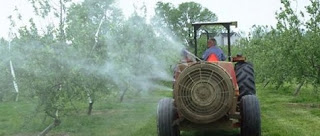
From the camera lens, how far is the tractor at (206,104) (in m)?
7.86

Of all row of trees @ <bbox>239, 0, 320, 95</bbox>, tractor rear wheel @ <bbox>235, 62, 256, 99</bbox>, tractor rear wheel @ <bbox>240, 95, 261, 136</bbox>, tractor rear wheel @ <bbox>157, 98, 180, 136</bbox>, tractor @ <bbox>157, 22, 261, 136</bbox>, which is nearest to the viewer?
tractor @ <bbox>157, 22, 261, 136</bbox>

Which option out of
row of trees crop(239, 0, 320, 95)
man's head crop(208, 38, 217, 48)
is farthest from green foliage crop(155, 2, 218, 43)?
man's head crop(208, 38, 217, 48)

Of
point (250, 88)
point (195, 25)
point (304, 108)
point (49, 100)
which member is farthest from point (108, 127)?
point (304, 108)

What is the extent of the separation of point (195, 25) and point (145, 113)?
4894mm

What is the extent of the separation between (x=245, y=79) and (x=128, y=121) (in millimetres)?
4579

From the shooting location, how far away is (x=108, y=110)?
15562mm

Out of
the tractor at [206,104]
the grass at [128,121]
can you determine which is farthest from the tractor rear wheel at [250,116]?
the grass at [128,121]

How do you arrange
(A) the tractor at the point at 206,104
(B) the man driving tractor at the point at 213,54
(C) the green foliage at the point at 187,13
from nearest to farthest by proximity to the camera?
(A) the tractor at the point at 206,104 < (B) the man driving tractor at the point at 213,54 < (C) the green foliage at the point at 187,13

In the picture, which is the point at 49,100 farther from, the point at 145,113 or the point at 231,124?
the point at 145,113

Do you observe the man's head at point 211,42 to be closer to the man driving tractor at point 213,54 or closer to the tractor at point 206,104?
the man driving tractor at point 213,54

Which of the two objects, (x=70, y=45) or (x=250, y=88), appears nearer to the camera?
(x=250, y=88)

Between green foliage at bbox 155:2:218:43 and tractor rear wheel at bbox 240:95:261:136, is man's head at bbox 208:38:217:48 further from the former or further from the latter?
green foliage at bbox 155:2:218:43

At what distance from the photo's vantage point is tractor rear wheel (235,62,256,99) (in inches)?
355

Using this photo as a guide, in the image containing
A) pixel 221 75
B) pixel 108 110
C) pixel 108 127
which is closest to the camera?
pixel 221 75
